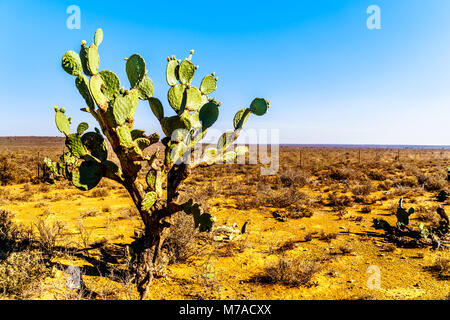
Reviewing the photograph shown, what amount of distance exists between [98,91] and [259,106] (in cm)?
209

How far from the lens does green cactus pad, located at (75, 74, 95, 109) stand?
250 centimetres

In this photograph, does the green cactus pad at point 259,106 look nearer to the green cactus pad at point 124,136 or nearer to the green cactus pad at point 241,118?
the green cactus pad at point 241,118

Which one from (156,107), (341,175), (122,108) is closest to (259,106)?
(156,107)

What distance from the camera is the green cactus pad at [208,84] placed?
3717 millimetres

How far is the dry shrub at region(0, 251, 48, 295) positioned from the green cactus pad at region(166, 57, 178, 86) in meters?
3.06

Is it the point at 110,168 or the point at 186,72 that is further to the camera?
the point at 186,72

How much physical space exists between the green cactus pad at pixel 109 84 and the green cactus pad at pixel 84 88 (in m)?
0.21

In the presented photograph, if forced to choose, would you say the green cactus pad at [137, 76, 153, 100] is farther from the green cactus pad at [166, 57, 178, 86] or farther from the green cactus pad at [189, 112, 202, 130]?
the green cactus pad at [189, 112, 202, 130]

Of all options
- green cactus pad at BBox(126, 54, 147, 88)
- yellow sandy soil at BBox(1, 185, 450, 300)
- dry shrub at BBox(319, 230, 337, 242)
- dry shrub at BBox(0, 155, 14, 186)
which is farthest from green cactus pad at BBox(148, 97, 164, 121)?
dry shrub at BBox(0, 155, 14, 186)

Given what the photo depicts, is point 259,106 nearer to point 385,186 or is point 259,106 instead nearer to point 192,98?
point 192,98

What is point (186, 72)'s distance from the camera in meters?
3.34
